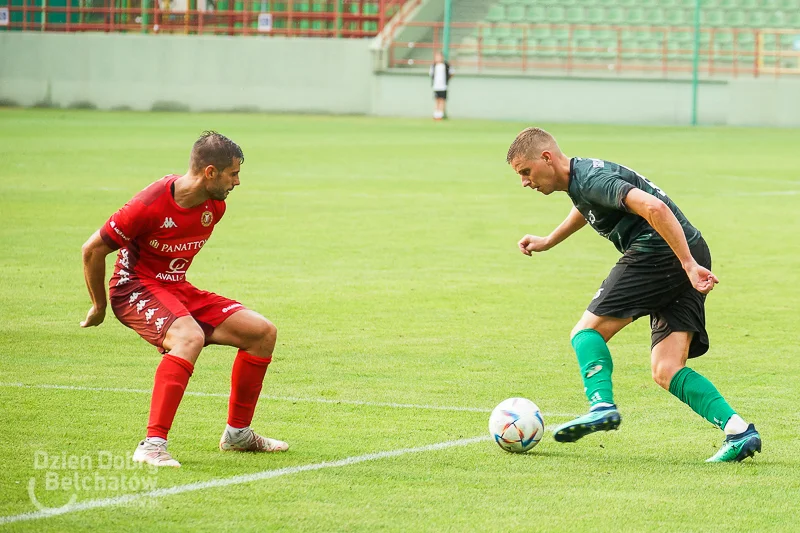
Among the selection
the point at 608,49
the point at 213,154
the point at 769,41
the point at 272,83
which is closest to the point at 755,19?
the point at 769,41

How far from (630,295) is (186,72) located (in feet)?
134

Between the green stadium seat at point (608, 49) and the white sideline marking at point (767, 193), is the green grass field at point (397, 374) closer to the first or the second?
the white sideline marking at point (767, 193)

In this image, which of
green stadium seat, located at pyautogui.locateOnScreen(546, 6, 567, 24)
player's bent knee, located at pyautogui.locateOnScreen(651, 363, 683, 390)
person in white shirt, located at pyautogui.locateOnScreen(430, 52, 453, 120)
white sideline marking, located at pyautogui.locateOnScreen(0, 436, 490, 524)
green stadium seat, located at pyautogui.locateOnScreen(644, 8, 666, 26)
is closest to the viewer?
white sideline marking, located at pyautogui.locateOnScreen(0, 436, 490, 524)

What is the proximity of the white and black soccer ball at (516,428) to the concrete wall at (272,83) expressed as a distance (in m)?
36.2

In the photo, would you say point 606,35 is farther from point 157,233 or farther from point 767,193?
point 157,233

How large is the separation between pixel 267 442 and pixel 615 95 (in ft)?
121

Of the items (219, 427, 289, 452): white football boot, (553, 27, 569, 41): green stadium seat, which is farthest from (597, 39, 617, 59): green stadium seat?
(219, 427, 289, 452): white football boot

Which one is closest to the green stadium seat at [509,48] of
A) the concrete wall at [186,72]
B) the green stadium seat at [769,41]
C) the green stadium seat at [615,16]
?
the green stadium seat at [615,16]

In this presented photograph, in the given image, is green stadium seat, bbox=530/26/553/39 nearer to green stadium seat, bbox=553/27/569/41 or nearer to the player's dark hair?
green stadium seat, bbox=553/27/569/41

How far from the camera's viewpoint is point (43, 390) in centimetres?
721

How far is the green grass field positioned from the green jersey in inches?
39.3

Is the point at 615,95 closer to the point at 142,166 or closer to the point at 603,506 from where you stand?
the point at 142,166

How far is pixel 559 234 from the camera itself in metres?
6.74

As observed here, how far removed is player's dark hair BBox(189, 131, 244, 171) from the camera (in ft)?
19.0
